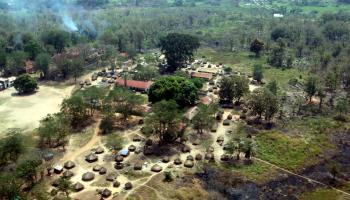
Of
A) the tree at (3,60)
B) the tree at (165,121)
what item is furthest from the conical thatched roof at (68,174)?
the tree at (3,60)

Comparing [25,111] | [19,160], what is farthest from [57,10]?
[19,160]

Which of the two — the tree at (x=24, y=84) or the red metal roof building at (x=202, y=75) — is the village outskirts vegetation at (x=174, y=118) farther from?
the red metal roof building at (x=202, y=75)

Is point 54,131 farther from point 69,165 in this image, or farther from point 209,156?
point 209,156

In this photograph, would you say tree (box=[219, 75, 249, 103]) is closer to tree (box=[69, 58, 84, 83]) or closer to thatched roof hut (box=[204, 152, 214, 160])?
thatched roof hut (box=[204, 152, 214, 160])

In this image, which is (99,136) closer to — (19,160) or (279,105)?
(19,160)

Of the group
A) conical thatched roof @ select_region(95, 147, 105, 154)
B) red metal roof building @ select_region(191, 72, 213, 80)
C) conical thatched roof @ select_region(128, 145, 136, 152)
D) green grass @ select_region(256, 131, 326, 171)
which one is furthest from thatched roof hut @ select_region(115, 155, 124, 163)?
red metal roof building @ select_region(191, 72, 213, 80)

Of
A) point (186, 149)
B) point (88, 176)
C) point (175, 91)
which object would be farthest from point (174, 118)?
point (88, 176)
